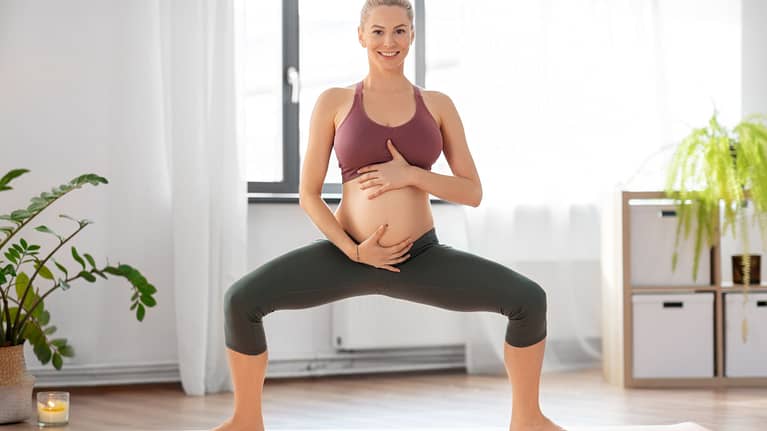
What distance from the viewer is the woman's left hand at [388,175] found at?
2287 millimetres

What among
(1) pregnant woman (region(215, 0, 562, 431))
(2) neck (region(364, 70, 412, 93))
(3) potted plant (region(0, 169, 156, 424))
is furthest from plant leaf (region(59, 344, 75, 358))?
(2) neck (region(364, 70, 412, 93))

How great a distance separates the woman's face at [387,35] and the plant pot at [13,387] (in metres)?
1.59

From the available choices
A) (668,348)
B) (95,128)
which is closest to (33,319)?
(95,128)

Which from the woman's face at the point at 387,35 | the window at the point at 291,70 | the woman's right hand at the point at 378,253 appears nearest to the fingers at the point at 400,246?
the woman's right hand at the point at 378,253

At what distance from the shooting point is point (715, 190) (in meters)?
3.56

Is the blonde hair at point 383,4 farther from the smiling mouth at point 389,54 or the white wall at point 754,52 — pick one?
the white wall at point 754,52

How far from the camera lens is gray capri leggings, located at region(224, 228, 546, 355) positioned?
2.23m

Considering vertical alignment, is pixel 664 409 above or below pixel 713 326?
below

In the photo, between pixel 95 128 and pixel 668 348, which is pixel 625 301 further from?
pixel 95 128

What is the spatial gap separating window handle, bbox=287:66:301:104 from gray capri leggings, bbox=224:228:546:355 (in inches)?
68.1

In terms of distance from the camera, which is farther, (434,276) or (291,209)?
(291,209)

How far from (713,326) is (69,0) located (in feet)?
9.28

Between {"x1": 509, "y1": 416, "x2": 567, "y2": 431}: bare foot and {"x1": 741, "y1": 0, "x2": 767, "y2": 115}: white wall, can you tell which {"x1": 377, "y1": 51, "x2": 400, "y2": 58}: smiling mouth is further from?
{"x1": 741, "y1": 0, "x2": 767, "y2": 115}: white wall

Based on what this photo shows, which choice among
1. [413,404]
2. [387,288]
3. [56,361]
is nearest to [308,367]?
[413,404]
